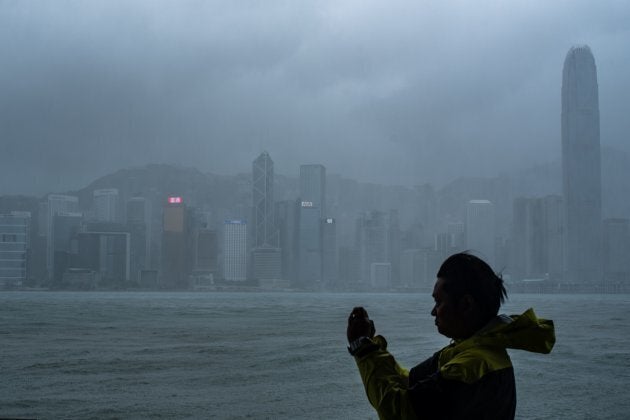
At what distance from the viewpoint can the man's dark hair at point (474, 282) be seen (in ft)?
6.31

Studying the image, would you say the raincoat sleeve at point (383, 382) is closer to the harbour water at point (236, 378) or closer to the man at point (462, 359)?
the man at point (462, 359)

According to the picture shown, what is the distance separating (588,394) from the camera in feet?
56.3

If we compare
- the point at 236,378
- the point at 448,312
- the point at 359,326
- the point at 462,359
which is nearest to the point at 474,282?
the point at 448,312

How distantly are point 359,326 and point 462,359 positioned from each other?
264 mm

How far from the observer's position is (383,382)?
1759 mm

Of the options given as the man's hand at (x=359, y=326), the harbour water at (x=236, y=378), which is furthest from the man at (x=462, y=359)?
the harbour water at (x=236, y=378)

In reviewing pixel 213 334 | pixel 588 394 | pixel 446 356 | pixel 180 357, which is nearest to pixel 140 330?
pixel 213 334

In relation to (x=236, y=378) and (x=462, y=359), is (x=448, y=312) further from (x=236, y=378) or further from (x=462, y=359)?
(x=236, y=378)

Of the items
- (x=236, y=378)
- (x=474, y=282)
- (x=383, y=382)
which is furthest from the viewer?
(x=236, y=378)

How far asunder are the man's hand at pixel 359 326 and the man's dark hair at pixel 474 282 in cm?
27

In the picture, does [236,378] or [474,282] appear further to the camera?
[236,378]

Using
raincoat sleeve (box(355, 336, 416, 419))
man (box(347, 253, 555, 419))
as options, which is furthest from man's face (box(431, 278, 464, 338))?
raincoat sleeve (box(355, 336, 416, 419))

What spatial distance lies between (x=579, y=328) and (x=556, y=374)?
28.8 metres

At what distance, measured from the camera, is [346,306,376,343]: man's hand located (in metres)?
1.80
